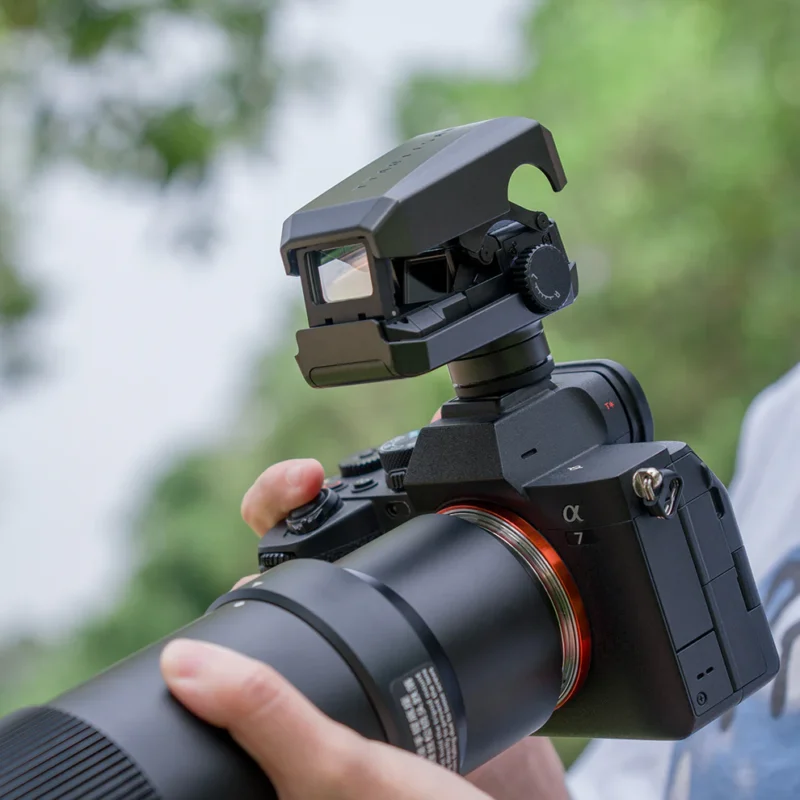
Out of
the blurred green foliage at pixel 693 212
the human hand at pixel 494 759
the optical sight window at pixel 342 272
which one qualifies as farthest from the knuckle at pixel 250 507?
the blurred green foliage at pixel 693 212

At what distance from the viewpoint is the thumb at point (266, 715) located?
54cm

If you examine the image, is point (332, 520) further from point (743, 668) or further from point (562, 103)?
point (562, 103)

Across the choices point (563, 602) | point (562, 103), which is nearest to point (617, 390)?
point (563, 602)

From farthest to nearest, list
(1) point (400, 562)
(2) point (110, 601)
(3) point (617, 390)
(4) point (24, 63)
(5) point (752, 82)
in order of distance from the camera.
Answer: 1. (2) point (110, 601)
2. (5) point (752, 82)
3. (4) point (24, 63)
4. (3) point (617, 390)
5. (1) point (400, 562)

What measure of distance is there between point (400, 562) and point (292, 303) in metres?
2.29

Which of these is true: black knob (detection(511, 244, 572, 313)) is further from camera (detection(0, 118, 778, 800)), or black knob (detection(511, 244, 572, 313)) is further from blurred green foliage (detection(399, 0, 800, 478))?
blurred green foliage (detection(399, 0, 800, 478))

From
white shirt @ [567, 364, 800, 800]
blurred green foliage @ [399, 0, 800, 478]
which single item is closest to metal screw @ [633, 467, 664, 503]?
white shirt @ [567, 364, 800, 800]

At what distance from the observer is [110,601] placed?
2938mm

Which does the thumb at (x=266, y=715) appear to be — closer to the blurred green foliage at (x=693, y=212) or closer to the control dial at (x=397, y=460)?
the control dial at (x=397, y=460)

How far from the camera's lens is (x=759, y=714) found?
2.74ft

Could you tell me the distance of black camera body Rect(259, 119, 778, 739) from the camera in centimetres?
69

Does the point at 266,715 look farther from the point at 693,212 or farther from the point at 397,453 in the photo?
the point at 693,212

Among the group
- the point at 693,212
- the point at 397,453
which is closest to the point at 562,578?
the point at 397,453

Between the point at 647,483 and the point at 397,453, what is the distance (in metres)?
0.20
